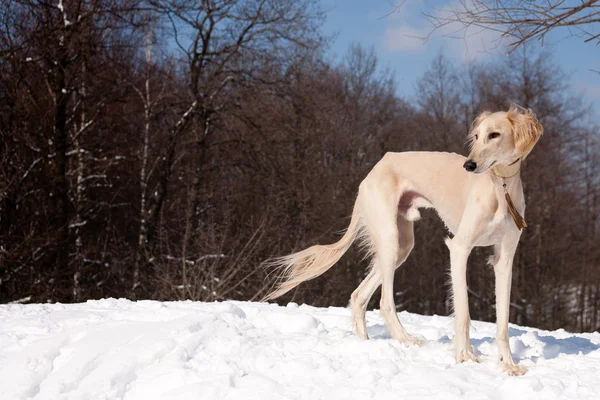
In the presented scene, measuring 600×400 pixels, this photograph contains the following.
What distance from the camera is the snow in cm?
343

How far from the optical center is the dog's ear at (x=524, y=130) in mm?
3707

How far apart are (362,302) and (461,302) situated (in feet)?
3.23

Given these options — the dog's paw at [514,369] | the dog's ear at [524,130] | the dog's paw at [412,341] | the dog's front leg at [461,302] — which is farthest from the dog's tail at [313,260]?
the dog's paw at [514,369]

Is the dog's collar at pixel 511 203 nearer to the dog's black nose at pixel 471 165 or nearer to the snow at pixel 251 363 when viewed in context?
the dog's black nose at pixel 471 165

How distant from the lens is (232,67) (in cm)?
1686

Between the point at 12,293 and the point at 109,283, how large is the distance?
3.53m

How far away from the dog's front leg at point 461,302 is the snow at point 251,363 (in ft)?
0.36

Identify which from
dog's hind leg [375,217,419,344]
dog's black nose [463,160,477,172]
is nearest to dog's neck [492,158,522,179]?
dog's black nose [463,160,477,172]

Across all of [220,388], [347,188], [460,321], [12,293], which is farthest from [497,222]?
[347,188]

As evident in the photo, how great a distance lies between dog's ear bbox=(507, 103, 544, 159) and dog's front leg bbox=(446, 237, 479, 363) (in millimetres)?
694

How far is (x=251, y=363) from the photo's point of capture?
151 inches

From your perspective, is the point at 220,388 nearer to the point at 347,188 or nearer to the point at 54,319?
the point at 54,319

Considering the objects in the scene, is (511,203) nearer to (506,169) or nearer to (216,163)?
A: (506,169)

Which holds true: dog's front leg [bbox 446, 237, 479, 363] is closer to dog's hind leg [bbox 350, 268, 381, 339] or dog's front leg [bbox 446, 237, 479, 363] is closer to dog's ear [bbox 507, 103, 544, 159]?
dog's ear [bbox 507, 103, 544, 159]
